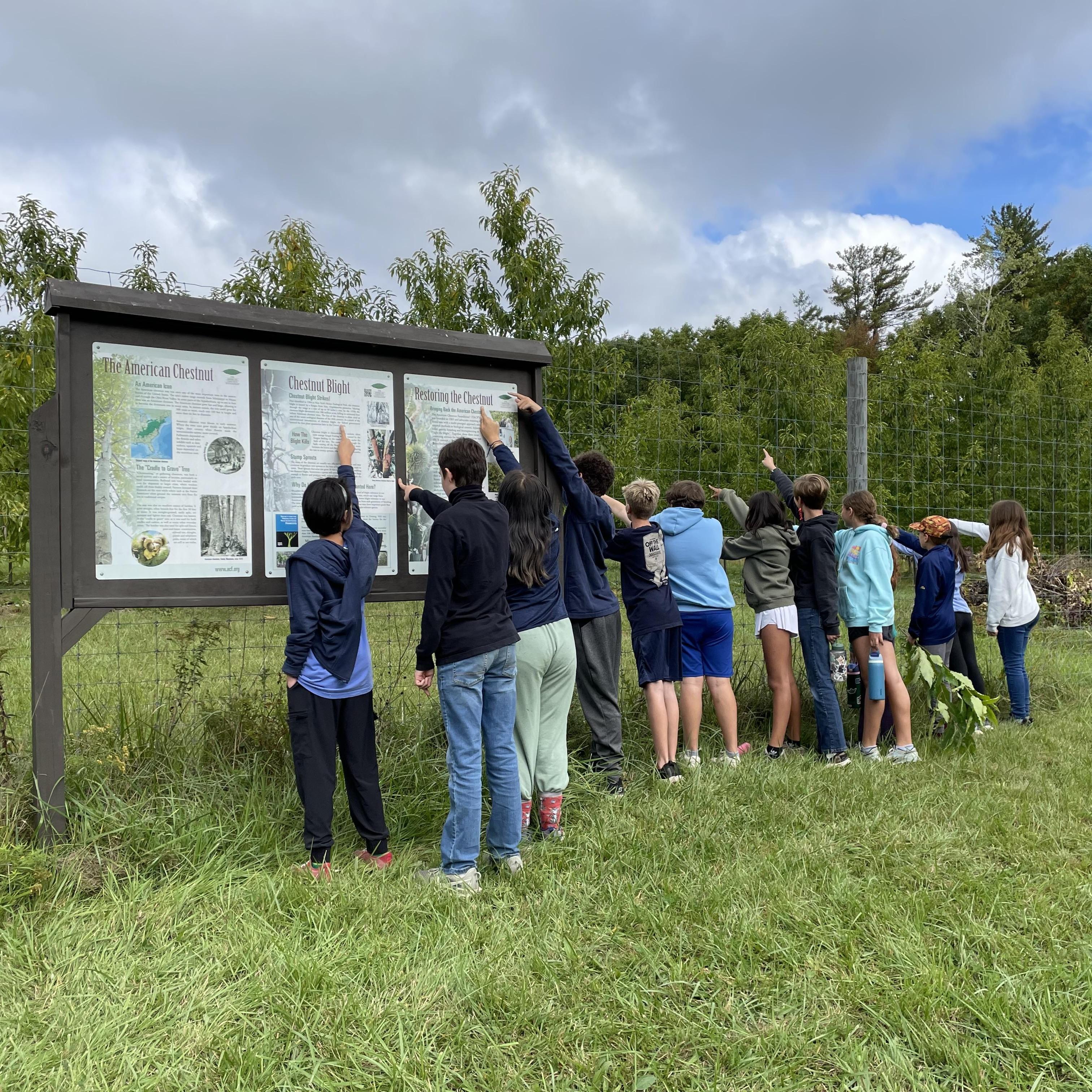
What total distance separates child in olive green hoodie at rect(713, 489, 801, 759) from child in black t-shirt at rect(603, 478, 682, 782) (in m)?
0.76

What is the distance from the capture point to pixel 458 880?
11.7 feet

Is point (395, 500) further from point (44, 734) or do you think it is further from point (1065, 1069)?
point (1065, 1069)

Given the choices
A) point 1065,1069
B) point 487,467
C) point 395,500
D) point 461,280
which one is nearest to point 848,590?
point 487,467

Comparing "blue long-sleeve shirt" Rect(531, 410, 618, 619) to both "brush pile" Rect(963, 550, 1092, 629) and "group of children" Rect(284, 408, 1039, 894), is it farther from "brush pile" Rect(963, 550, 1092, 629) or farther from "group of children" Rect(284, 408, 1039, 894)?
"brush pile" Rect(963, 550, 1092, 629)

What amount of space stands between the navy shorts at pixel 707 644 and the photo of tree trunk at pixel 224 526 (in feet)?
8.89

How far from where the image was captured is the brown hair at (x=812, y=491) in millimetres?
5883

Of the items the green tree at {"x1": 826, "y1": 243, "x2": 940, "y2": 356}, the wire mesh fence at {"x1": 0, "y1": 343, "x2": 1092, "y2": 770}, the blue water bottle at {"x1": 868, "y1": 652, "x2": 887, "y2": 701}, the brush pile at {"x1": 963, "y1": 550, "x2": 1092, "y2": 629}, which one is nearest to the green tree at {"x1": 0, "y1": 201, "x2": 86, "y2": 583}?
the wire mesh fence at {"x1": 0, "y1": 343, "x2": 1092, "y2": 770}

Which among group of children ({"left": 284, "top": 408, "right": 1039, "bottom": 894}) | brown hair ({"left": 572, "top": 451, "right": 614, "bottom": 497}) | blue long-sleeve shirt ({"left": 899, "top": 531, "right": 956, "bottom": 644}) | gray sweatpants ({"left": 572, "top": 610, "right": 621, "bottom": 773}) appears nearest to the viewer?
group of children ({"left": 284, "top": 408, "right": 1039, "bottom": 894})

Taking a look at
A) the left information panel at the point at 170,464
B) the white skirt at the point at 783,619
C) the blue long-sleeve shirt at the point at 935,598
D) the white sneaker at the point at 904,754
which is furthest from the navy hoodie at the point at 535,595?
the blue long-sleeve shirt at the point at 935,598

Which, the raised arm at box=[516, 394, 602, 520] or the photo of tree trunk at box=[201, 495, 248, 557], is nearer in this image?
the photo of tree trunk at box=[201, 495, 248, 557]

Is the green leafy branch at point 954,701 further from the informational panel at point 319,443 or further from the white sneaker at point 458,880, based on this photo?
the informational panel at point 319,443

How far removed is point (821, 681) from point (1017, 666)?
7.85 feet

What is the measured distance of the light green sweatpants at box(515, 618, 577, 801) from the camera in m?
4.16

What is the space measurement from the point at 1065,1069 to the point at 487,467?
3512mm
